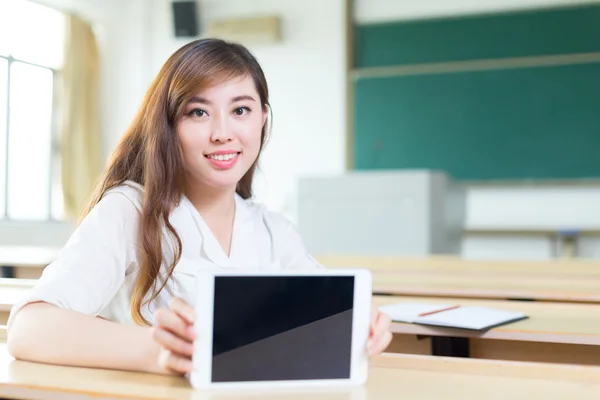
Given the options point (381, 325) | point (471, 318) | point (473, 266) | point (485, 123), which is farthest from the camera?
point (485, 123)

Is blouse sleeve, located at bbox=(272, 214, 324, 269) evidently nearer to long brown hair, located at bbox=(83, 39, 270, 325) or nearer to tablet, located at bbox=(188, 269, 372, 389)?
long brown hair, located at bbox=(83, 39, 270, 325)

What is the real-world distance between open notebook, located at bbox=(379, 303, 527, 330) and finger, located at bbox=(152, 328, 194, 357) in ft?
2.40

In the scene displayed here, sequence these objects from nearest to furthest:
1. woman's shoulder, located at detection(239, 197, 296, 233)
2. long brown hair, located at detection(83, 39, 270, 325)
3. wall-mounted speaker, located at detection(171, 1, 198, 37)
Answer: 1. long brown hair, located at detection(83, 39, 270, 325)
2. woman's shoulder, located at detection(239, 197, 296, 233)
3. wall-mounted speaker, located at detection(171, 1, 198, 37)

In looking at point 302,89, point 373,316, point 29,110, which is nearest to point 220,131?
point 373,316

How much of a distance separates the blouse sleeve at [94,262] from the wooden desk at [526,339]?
617 millimetres

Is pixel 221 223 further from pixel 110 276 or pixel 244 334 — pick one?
pixel 244 334

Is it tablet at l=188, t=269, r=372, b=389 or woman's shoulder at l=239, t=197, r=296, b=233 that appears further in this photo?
woman's shoulder at l=239, t=197, r=296, b=233

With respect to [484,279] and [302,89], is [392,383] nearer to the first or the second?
[484,279]

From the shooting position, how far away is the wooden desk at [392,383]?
2.74ft

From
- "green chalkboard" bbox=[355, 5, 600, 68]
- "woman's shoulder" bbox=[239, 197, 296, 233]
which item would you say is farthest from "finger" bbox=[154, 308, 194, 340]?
"green chalkboard" bbox=[355, 5, 600, 68]

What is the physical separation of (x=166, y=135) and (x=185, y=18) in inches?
212

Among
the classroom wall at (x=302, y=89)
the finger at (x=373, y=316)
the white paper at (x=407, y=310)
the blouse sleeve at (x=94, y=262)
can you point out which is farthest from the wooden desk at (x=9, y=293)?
the classroom wall at (x=302, y=89)

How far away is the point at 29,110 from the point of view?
5.96 m

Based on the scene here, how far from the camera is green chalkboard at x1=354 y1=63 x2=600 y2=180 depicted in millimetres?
5387
